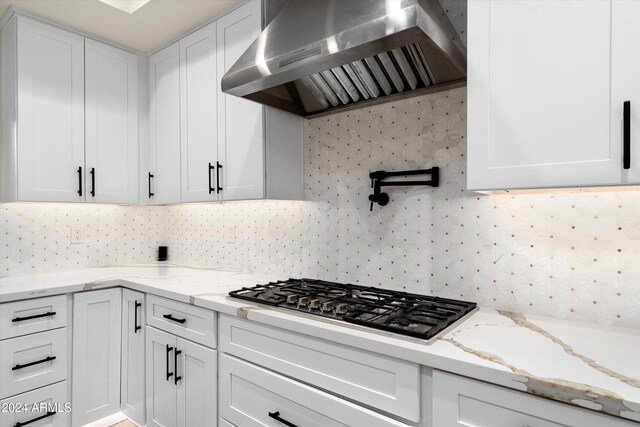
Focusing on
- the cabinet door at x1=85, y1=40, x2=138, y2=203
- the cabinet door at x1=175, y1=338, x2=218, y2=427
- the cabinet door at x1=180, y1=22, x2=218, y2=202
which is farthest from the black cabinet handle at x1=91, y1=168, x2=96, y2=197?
the cabinet door at x1=175, y1=338, x2=218, y2=427

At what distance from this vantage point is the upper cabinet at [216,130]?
76.7 inches

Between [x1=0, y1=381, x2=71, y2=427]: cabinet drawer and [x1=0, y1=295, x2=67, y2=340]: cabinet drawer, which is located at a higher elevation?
[x1=0, y1=295, x2=67, y2=340]: cabinet drawer

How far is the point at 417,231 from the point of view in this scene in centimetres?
170

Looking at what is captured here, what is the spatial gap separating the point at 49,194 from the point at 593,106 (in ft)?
8.91

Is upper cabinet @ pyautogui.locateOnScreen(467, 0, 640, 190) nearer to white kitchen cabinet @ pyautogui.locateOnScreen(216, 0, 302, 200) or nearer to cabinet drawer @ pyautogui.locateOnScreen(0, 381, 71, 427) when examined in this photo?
white kitchen cabinet @ pyautogui.locateOnScreen(216, 0, 302, 200)

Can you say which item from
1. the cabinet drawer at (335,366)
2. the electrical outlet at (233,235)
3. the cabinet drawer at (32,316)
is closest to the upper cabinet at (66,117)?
the cabinet drawer at (32,316)

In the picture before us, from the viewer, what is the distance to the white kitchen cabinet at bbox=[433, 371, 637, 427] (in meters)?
0.82

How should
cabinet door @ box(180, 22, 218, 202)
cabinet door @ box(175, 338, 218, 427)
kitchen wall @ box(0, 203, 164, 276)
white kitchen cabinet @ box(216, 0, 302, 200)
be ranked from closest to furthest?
cabinet door @ box(175, 338, 218, 427), white kitchen cabinet @ box(216, 0, 302, 200), cabinet door @ box(180, 22, 218, 202), kitchen wall @ box(0, 203, 164, 276)

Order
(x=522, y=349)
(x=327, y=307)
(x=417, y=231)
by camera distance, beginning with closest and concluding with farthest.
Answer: (x=522, y=349) → (x=327, y=307) → (x=417, y=231)

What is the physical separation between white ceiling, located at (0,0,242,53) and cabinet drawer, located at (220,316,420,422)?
1.75 metres

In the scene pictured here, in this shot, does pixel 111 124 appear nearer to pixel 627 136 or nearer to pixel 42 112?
pixel 42 112

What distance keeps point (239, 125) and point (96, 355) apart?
1571mm

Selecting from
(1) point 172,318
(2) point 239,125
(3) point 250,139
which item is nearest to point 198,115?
(2) point 239,125

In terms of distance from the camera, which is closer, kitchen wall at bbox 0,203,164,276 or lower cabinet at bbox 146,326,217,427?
lower cabinet at bbox 146,326,217,427
